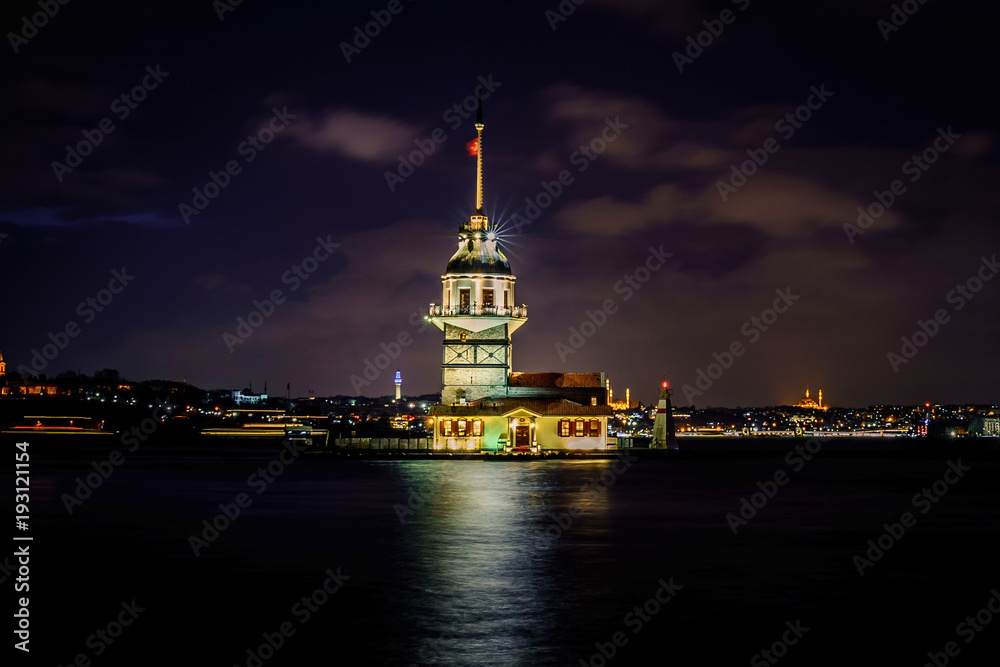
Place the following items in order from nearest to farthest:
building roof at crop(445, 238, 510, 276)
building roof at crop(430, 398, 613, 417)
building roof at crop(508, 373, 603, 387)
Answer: building roof at crop(430, 398, 613, 417) < building roof at crop(445, 238, 510, 276) < building roof at crop(508, 373, 603, 387)

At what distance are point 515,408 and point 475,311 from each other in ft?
23.3

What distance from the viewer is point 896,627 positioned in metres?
19.6

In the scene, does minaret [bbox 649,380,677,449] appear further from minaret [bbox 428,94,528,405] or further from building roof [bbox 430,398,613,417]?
minaret [bbox 428,94,528,405]

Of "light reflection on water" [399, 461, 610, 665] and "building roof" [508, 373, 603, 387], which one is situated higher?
"building roof" [508, 373, 603, 387]

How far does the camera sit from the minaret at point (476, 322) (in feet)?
259

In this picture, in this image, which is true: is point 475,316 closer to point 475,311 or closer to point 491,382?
point 475,311

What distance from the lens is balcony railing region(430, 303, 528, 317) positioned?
3088 inches

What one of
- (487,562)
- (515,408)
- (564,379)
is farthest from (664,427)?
(487,562)

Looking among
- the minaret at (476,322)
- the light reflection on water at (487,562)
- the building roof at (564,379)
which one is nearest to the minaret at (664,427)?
the building roof at (564,379)

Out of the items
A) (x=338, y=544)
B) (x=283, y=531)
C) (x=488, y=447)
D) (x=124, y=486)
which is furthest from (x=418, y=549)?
(x=488, y=447)

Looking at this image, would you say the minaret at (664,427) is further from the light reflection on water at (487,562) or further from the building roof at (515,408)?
the light reflection on water at (487,562)

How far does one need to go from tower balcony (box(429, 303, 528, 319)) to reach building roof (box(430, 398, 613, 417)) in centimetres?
580

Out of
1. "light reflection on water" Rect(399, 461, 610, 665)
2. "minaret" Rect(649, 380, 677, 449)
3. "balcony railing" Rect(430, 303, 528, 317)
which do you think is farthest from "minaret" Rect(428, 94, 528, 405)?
"light reflection on water" Rect(399, 461, 610, 665)

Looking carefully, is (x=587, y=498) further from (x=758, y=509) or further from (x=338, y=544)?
(x=338, y=544)
